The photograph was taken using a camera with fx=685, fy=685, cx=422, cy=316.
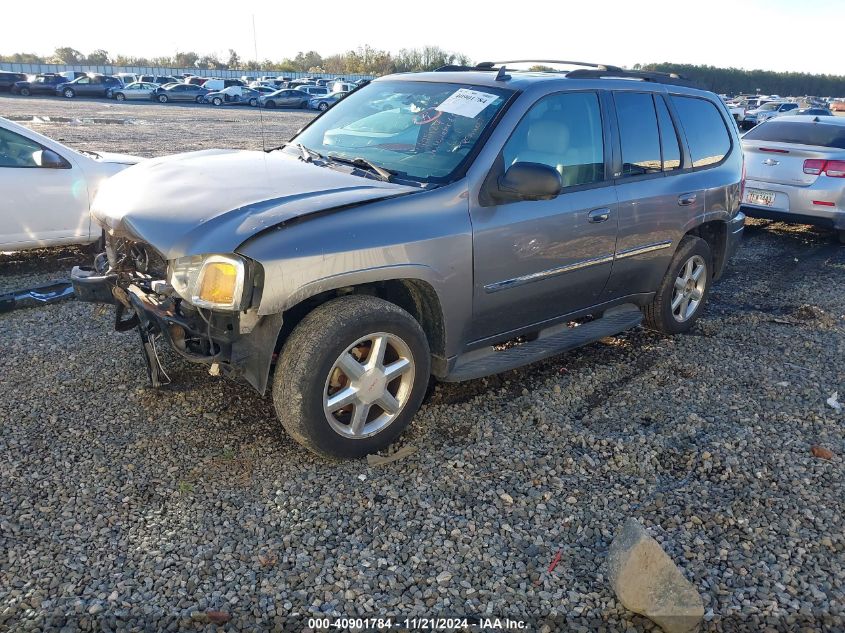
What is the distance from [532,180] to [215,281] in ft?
5.47

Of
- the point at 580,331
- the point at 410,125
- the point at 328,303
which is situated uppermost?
the point at 410,125

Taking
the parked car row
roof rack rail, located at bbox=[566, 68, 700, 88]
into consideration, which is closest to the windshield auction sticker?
roof rack rail, located at bbox=[566, 68, 700, 88]

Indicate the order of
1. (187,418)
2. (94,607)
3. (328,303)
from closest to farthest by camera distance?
(94,607)
(328,303)
(187,418)

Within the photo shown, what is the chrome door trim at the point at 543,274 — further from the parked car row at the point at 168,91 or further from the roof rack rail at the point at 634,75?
the parked car row at the point at 168,91

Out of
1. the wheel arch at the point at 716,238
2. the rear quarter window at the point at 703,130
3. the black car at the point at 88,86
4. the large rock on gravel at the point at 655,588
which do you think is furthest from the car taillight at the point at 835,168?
the black car at the point at 88,86

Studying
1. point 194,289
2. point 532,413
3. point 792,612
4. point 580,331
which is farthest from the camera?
point 580,331

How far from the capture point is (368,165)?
155 inches

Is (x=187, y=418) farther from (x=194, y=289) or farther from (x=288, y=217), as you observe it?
(x=288, y=217)

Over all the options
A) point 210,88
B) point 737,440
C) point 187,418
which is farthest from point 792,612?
point 210,88

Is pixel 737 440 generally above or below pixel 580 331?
below

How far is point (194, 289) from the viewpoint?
10.0 feet

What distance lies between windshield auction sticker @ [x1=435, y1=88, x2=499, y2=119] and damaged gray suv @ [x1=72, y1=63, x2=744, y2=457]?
0.01 metres

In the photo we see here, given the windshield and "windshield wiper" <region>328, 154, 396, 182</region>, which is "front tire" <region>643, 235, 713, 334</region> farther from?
"windshield wiper" <region>328, 154, 396, 182</region>

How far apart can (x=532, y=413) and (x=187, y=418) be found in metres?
2.01
